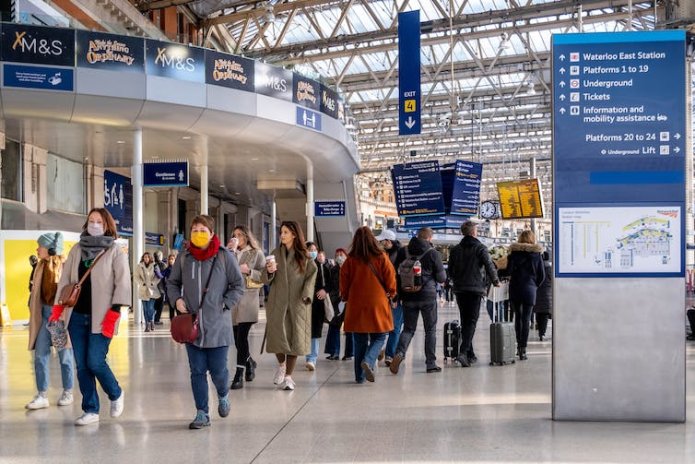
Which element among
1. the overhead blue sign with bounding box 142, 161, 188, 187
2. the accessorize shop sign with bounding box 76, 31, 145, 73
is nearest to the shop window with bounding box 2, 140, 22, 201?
the overhead blue sign with bounding box 142, 161, 188, 187

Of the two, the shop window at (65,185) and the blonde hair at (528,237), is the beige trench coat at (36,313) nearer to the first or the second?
the blonde hair at (528,237)

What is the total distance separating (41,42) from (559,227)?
1356cm

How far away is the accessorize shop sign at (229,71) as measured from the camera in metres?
18.9

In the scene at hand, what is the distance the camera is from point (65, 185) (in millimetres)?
23516

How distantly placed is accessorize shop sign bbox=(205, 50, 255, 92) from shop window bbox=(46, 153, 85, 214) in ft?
20.7

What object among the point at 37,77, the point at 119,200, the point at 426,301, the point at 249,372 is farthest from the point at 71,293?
the point at 119,200

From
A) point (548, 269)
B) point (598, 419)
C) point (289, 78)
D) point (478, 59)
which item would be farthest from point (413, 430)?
point (478, 59)

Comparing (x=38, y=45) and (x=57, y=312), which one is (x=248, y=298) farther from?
(x=38, y=45)

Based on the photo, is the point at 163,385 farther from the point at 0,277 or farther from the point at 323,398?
the point at 0,277

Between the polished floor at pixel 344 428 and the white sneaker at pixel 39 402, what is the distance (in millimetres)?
97

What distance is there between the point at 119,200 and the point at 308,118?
27.2 feet

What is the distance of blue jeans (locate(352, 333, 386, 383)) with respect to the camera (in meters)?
8.66

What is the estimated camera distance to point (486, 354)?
37.5ft

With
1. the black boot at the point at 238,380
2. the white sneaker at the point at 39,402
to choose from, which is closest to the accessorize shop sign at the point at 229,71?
the black boot at the point at 238,380
